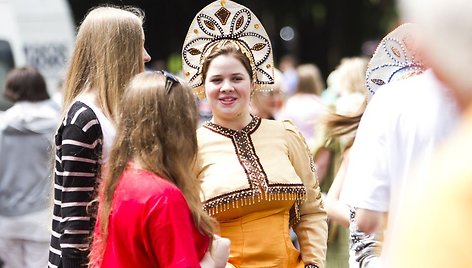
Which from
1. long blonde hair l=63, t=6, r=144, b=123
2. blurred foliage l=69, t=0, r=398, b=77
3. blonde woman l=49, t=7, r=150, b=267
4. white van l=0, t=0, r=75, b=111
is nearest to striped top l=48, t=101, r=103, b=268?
blonde woman l=49, t=7, r=150, b=267

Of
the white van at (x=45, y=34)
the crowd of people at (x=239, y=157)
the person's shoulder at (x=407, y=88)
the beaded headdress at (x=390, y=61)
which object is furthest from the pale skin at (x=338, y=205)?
the white van at (x=45, y=34)

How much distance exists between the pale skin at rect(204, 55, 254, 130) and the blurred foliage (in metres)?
19.9

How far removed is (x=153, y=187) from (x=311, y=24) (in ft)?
86.8

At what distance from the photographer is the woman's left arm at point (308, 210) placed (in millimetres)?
4664

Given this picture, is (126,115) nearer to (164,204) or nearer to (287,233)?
(164,204)

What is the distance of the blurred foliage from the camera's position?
981 inches

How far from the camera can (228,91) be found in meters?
4.62

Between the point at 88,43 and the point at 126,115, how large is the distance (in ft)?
2.35

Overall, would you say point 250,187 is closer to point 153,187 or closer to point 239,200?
point 239,200

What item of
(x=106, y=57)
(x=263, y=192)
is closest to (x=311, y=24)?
(x=263, y=192)

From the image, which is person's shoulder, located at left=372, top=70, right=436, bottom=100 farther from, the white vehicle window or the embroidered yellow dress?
the white vehicle window

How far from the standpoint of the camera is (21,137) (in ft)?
26.1

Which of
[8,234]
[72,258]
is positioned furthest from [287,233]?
[8,234]

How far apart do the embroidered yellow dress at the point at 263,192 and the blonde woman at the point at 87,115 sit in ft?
1.82
